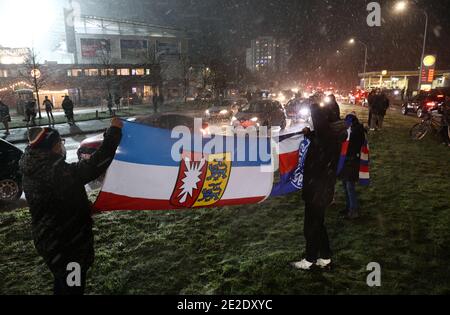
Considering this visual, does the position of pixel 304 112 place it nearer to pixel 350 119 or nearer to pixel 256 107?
pixel 256 107

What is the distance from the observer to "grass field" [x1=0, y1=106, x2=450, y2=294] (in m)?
4.34

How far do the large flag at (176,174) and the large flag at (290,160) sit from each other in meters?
0.28

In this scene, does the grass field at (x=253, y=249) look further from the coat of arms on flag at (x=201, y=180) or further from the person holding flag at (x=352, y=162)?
the coat of arms on flag at (x=201, y=180)

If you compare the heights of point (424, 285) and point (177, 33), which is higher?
point (177, 33)

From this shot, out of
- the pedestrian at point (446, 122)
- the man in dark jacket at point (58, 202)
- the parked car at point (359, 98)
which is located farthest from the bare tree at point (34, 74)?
the parked car at point (359, 98)

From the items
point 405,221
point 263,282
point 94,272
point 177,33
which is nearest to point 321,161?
point 263,282

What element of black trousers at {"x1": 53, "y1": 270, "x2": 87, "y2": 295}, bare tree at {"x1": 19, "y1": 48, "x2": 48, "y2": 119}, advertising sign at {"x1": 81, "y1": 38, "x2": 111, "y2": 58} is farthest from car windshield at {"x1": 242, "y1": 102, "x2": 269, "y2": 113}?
advertising sign at {"x1": 81, "y1": 38, "x2": 111, "y2": 58}

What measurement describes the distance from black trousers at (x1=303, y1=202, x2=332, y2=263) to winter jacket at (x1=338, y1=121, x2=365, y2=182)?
5.97 ft

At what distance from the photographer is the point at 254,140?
237 inches

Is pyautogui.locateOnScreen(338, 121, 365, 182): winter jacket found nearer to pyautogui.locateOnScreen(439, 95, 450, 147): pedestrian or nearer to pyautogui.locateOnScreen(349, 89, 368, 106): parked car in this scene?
pyautogui.locateOnScreen(439, 95, 450, 147): pedestrian

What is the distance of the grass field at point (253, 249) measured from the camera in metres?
4.34
